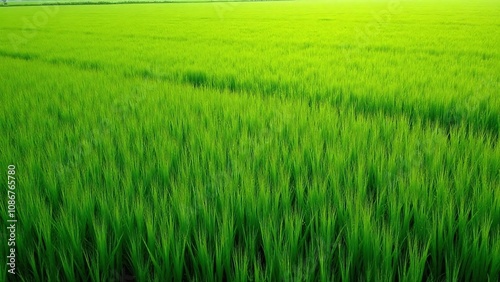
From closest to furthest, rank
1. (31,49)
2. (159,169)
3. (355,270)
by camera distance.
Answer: (355,270), (159,169), (31,49)

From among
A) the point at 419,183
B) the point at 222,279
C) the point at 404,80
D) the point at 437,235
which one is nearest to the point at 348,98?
the point at 404,80

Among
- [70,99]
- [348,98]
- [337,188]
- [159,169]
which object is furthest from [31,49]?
[337,188]

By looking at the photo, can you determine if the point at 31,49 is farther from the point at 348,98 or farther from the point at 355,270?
the point at 355,270

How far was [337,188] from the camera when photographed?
143 cm

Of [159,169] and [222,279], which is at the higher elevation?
[159,169]

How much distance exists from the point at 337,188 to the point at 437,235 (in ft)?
1.24

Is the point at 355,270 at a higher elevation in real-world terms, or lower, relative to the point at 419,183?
lower

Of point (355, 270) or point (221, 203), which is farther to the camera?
point (221, 203)

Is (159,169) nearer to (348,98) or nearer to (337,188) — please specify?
(337,188)

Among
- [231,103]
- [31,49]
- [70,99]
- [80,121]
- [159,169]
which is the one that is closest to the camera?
[159,169]

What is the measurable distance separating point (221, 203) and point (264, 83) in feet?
10.8

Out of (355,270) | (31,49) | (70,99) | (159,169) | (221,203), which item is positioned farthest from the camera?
(31,49)

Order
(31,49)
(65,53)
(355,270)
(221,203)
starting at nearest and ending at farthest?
(355,270)
(221,203)
(65,53)
(31,49)

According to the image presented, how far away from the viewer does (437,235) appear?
3.91ft
